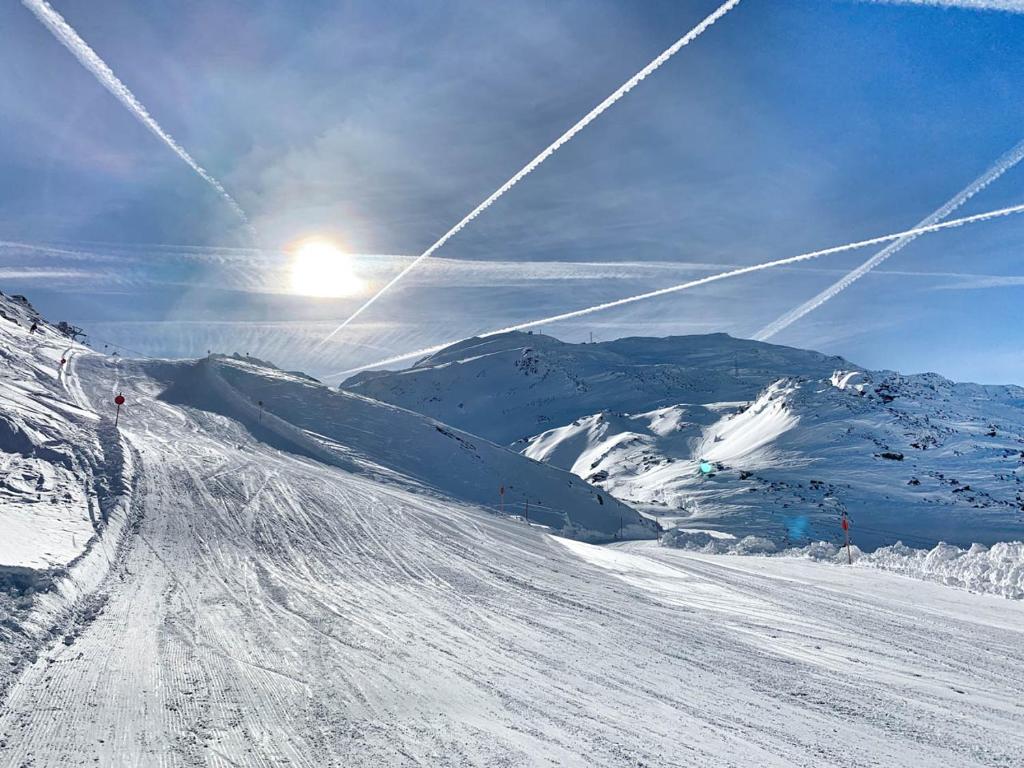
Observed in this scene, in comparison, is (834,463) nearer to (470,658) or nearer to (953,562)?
(953,562)

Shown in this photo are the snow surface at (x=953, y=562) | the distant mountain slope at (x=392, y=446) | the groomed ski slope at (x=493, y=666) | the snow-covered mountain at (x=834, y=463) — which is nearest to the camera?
the groomed ski slope at (x=493, y=666)

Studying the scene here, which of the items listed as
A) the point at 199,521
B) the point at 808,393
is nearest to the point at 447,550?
the point at 199,521

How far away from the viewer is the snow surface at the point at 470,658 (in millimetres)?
6148

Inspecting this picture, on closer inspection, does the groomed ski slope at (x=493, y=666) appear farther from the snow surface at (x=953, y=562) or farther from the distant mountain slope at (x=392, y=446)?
the distant mountain slope at (x=392, y=446)

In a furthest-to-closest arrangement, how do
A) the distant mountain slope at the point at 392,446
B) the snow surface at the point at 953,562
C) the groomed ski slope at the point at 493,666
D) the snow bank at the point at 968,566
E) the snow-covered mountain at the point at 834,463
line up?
the snow-covered mountain at the point at 834,463
the distant mountain slope at the point at 392,446
the snow surface at the point at 953,562
the snow bank at the point at 968,566
the groomed ski slope at the point at 493,666

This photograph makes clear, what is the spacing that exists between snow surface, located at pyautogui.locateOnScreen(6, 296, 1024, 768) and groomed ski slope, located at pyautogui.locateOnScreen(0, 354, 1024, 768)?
0.04 metres

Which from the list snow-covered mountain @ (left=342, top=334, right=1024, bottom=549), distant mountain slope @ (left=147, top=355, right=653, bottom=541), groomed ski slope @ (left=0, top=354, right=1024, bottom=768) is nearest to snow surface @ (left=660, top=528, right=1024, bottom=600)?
groomed ski slope @ (left=0, top=354, right=1024, bottom=768)

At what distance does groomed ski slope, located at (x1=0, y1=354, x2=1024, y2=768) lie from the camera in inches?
241

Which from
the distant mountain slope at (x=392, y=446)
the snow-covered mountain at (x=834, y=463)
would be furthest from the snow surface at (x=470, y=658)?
the snow-covered mountain at (x=834, y=463)

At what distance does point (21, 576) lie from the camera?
9930 millimetres

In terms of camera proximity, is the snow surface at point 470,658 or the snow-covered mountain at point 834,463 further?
the snow-covered mountain at point 834,463

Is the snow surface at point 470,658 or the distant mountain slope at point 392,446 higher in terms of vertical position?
the distant mountain slope at point 392,446

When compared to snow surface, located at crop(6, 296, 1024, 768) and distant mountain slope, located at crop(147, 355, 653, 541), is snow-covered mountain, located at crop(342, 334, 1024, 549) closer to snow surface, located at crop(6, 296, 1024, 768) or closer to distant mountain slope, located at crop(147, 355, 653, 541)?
distant mountain slope, located at crop(147, 355, 653, 541)

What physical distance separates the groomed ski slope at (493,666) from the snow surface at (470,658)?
0.14ft
